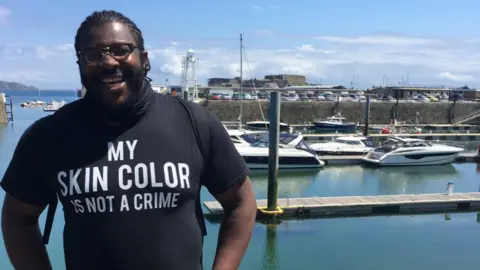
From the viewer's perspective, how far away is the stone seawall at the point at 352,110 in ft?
144

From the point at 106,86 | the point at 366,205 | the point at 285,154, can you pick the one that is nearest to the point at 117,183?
the point at 106,86

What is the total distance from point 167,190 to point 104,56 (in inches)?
20.8

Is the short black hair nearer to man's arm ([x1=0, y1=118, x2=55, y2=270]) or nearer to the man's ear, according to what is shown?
the man's ear

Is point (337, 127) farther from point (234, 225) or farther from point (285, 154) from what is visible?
point (234, 225)

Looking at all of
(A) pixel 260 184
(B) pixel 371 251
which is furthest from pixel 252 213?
(A) pixel 260 184

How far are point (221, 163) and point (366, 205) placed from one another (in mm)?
13149

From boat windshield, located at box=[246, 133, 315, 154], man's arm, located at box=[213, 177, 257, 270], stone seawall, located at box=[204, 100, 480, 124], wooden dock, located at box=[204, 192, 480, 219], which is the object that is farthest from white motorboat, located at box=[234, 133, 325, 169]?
stone seawall, located at box=[204, 100, 480, 124]

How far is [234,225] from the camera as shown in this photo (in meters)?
1.78

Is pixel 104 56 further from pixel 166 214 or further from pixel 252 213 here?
pixel 252 213

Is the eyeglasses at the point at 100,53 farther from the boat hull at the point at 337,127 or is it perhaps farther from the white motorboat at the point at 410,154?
the boat hull at the point at 337,127

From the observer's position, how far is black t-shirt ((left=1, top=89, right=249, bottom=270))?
155 centimetres

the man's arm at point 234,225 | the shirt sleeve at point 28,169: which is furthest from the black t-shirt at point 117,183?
the man's arm at point 234,225

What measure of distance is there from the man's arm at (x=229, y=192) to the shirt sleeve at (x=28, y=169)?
611mm

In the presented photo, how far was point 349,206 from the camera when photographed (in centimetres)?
1383
